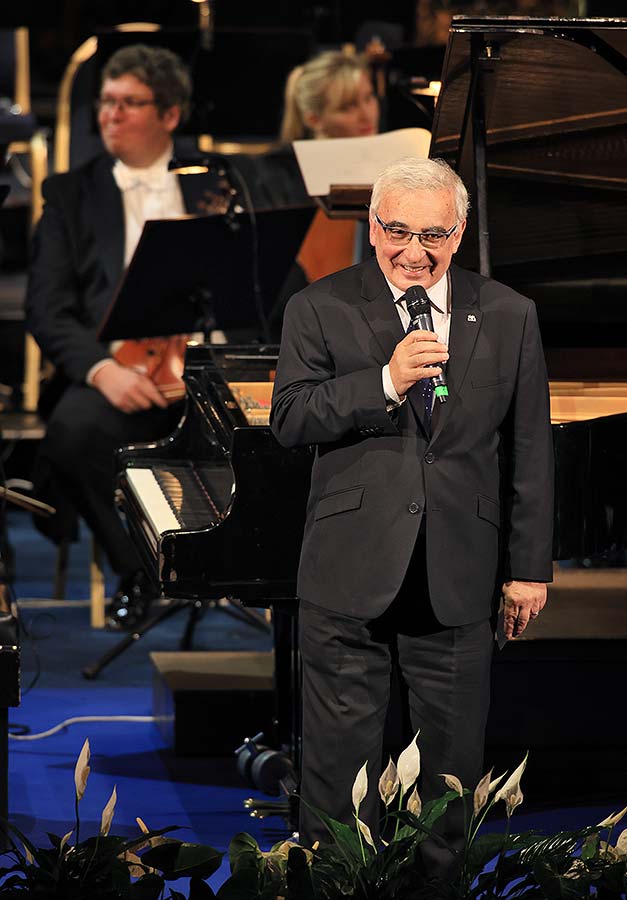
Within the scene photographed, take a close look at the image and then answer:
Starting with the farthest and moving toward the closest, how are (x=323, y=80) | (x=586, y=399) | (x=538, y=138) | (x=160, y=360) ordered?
(x=323, y=80), (x=160, y=360), (x=586, y=399), (x=538, y=138)

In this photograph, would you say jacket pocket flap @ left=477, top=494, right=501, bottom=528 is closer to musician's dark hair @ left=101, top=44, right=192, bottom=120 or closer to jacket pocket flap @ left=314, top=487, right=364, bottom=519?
jacket pocket flap @ left=314, top=487, right=364, bottom=519

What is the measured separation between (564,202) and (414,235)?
164cm

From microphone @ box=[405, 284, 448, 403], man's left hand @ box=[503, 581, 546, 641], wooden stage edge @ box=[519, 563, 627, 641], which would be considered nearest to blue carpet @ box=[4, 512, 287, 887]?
wooden stage edge @ box=[519, 563, 627, 641]

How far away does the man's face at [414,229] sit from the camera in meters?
2.94

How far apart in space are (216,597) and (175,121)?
119 inches

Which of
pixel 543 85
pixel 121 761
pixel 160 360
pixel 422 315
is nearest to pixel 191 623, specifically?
pixel 160 360

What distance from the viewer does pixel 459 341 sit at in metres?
3.11

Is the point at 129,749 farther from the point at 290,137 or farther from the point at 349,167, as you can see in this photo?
the point at 290,137

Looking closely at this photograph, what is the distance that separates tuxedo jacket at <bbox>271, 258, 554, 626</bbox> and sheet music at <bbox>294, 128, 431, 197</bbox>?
1.60 meters

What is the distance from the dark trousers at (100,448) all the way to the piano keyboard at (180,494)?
1723 mm

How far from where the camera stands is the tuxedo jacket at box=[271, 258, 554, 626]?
3.06m

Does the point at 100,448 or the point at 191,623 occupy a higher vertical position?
the point at 100,448

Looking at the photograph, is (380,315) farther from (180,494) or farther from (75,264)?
(75,264)

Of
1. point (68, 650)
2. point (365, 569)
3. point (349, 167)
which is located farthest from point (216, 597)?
point (68, 650)
